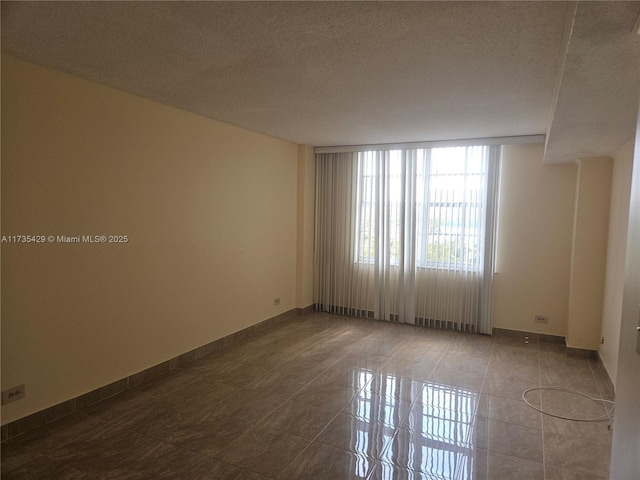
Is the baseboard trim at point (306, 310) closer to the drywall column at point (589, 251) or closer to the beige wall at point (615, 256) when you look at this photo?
the drywall column at point (589, 251)

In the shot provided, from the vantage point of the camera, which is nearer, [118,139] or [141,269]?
[118,139]

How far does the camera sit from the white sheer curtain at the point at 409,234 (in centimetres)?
489

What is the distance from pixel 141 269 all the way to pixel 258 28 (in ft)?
7.31

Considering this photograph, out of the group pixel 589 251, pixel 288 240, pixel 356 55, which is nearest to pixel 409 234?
pixel 288 240

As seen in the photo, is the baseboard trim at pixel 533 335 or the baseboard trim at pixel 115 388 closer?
the baseboard trim at pixel 115 388

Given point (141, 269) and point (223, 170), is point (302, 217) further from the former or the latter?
point (141, 269)

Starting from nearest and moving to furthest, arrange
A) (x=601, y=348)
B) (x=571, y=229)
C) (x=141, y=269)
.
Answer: (x=141, y=269), (x=601, y=348), (x=571, y=229)

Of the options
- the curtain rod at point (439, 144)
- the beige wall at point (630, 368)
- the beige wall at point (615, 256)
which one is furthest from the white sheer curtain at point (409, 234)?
the beige wall at point (630, 368)

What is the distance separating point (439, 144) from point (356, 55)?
9.40ft

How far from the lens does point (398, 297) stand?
17.8 ft

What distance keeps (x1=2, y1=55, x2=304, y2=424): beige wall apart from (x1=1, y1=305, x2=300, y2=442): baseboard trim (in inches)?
2.2

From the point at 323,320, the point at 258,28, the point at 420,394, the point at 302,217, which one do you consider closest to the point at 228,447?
the point at 420,394

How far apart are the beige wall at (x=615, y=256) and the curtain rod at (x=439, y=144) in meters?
0.89

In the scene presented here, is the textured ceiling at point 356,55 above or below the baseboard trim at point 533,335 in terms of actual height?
above
